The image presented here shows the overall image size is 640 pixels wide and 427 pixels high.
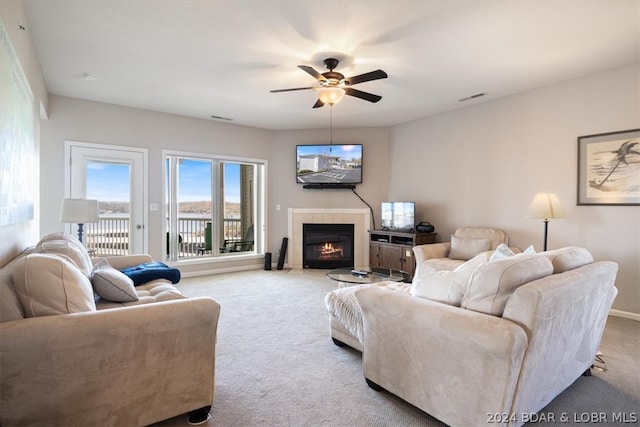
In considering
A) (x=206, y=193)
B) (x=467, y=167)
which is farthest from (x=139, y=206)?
(x=467, y=167)

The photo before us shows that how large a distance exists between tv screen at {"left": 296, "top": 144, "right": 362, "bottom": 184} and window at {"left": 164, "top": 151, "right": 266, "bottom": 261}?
2.70ft

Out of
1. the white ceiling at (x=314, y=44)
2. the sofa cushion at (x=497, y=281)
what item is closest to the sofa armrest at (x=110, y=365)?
the sofa cushion at (x=497, y=281)

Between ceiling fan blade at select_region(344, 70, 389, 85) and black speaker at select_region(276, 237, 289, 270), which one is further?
black speaker at select_region(276, 237, 289, 270)

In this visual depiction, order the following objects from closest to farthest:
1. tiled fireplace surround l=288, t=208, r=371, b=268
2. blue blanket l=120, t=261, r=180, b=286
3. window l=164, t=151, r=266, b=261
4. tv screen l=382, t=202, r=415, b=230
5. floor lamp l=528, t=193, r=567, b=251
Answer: blue blanket l=120, t=261, r=180, b=286
floor lamp l=528, t=193, r=567, b=251
tv screen l=382, t=202, r=415, b=230
window l=164, t=151, r=266, b=261
tiled fireplace surround l=288, t=208, r=371, b=268

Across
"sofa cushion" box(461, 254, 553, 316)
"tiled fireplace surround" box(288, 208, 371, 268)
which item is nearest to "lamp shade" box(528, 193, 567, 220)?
"sofa cushion" box(461, 254, 553, 316)

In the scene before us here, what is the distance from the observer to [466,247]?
4.38 m

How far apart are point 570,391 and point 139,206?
17.5 ft

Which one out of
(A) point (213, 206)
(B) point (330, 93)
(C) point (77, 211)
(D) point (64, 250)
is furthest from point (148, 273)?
(A) point (213, 206)

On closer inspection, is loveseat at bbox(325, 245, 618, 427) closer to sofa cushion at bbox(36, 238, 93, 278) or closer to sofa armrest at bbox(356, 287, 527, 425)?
sofa armrest at bbox(356, 287, 527, 425)

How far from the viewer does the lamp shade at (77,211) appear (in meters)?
3.31

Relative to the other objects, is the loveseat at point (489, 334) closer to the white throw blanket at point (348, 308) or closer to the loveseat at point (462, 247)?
the white throw blanket at point (348, 308)

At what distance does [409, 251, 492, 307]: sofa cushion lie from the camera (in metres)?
1.75

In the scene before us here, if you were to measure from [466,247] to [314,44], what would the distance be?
316 cm

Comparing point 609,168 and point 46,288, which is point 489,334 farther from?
point 609,168
